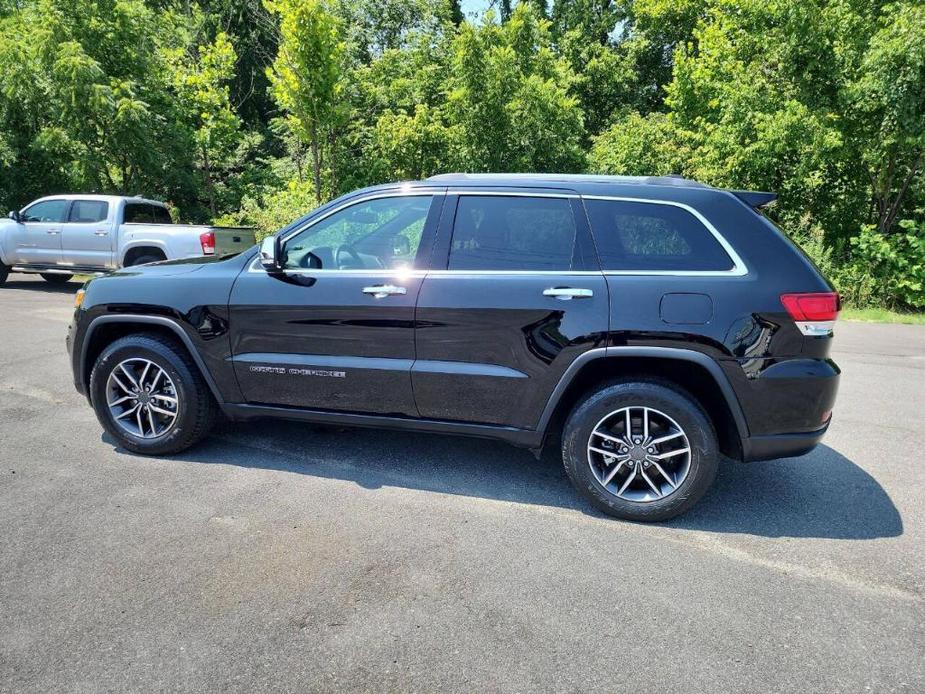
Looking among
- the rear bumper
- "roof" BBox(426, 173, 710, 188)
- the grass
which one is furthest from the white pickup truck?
the grass

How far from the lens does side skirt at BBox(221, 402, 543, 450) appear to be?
3608 mm

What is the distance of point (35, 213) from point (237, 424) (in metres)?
10.1

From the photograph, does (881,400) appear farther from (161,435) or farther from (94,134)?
(94,134)

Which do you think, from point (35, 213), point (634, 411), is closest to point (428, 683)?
point (634, 411)

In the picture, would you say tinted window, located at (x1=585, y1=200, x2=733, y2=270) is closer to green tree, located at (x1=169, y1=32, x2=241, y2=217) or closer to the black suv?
the black suv

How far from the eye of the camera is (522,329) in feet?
11.4

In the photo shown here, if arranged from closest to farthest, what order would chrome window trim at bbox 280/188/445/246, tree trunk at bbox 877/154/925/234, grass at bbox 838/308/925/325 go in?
chrome window trim at bbox 280/188/445/246 → grass at bbox 838/308/925/325 → tree trunk at bbox 877/154/925/234

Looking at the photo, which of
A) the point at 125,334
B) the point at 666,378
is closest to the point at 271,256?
the point at 125,334

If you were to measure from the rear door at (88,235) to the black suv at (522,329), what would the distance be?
8.29 meters

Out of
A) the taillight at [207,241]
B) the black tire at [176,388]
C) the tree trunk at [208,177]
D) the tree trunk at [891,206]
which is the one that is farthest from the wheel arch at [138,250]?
the tree trunk at [891,206]

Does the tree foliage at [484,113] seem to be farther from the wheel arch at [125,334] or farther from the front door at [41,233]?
the wheel arch at [125,334]

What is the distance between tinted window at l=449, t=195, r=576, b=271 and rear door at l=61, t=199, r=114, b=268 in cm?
996

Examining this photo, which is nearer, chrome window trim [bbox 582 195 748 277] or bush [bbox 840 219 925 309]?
chrome window trim [bbox 582 195 748 277]

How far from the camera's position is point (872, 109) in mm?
11539
